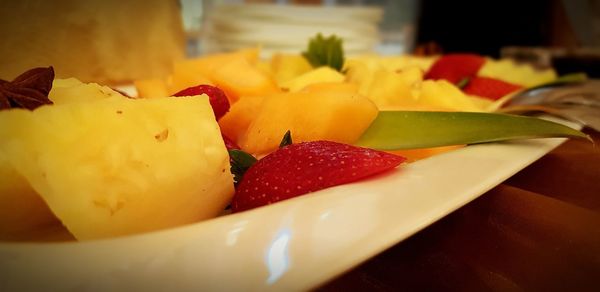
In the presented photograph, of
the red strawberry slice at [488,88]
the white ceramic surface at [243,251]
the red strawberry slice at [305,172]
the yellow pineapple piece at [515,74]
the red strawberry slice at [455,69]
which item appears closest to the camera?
the white ceramic surface at [243,251]

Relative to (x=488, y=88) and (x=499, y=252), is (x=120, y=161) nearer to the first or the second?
(x=499, y=252)

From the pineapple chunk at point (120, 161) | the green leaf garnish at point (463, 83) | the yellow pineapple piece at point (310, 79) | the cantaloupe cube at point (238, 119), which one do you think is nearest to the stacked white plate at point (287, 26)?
the green leaf garnish at point (463, 83)

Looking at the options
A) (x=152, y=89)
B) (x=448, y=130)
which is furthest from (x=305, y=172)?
(x=152, y=89)

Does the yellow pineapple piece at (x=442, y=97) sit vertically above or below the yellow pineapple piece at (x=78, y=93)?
below

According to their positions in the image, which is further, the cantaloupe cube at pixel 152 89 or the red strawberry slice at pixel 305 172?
the cantaloupe cube at pixel 152 89

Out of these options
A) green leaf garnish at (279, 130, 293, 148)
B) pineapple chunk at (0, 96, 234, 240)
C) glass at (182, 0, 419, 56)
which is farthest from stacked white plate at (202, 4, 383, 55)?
pineapple chunk at (0, 96, 234, 240)

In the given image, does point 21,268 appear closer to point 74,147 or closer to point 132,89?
point 74,147

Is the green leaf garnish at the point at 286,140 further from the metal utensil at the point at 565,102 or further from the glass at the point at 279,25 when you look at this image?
the glass at the point at 279,25
